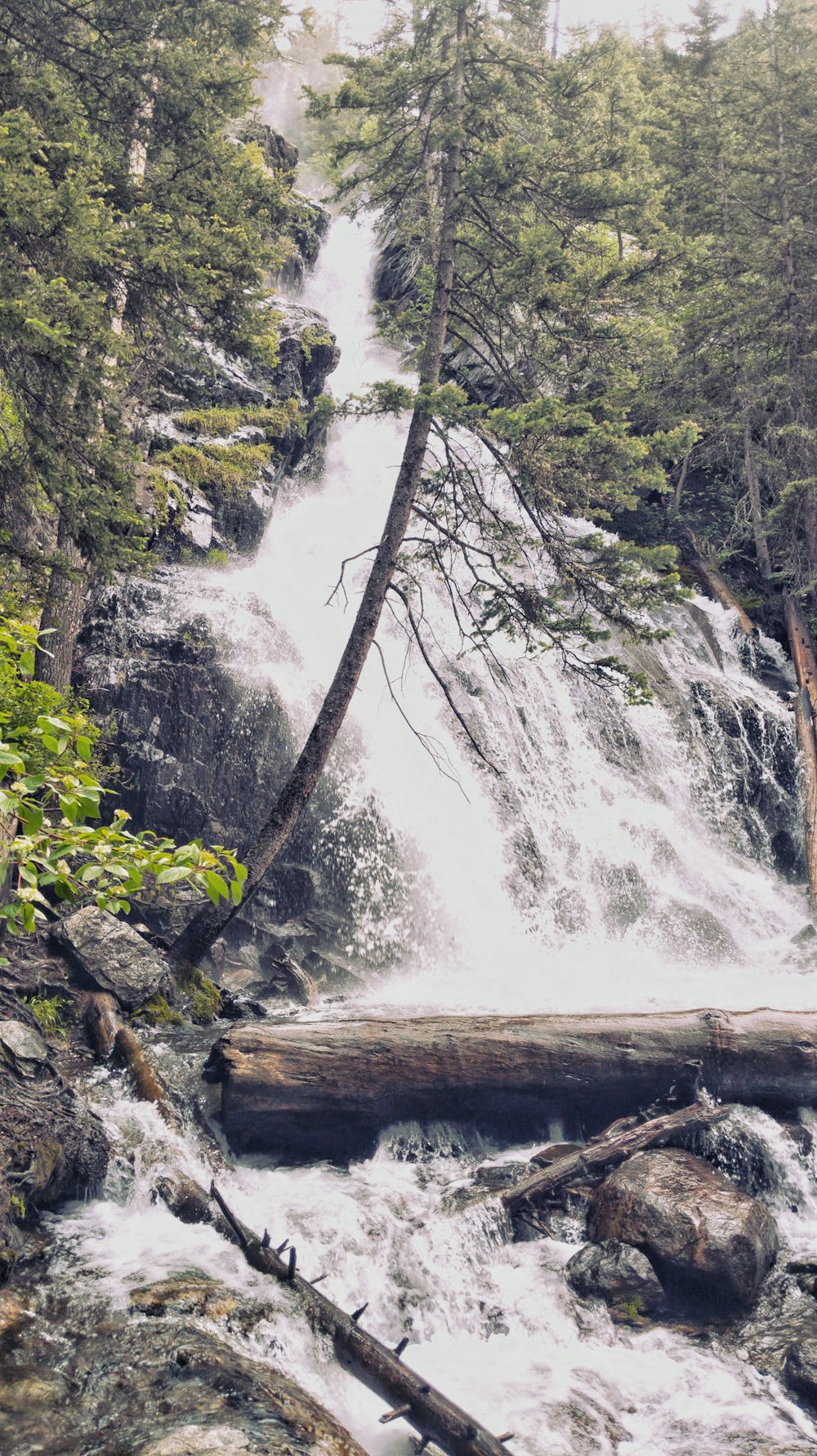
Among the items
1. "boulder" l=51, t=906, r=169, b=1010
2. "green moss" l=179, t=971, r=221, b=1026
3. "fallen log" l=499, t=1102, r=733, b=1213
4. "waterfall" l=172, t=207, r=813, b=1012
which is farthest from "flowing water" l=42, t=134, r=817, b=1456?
"green moss" l=179, t=971, r=221, b=1026

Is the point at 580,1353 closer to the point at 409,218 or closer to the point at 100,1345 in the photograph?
the point at 100,1345

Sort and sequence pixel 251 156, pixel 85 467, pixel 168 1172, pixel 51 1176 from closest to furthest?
pixel 51 1176 → pixel 168 1172 → pixel 85 467 → pixel 251 156

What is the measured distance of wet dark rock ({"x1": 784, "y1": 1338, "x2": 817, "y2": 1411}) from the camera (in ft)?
18.0

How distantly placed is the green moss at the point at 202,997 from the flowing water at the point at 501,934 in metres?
1.07

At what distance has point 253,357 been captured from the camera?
32.0 feet

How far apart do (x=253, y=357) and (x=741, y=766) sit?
44.6 feet

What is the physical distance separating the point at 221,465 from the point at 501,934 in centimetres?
1074

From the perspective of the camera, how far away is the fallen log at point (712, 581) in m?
21.8

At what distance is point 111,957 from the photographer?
9.23 m

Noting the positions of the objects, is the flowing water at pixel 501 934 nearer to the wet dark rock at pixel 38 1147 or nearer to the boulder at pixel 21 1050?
the wet dark rock at pixel 38 1147

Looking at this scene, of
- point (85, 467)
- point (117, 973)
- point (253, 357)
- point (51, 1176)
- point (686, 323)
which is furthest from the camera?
point (686, 323)

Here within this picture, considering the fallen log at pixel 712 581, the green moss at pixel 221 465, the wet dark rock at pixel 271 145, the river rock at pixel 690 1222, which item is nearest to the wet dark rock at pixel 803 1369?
the river rock at pixel 690 1222

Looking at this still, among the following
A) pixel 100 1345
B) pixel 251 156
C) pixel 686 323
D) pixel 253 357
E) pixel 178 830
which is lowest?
pixel 100 1345

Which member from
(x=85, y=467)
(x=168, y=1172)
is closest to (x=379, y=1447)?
(x=168, y=1172)
